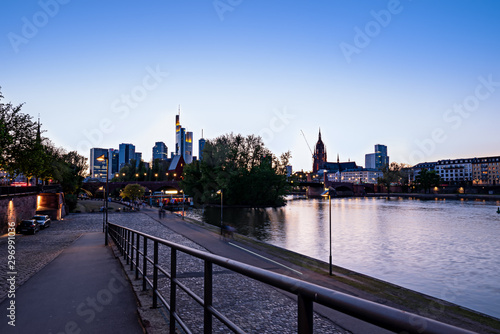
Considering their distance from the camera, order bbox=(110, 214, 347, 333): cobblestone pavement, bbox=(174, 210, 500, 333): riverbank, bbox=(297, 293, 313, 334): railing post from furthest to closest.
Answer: bbox=(174, 210, 500, 333): riverbank, bbox=(110, 214, 347, 333): cobblestone pavement, bbox=(297, 293, 313, 334): railing post

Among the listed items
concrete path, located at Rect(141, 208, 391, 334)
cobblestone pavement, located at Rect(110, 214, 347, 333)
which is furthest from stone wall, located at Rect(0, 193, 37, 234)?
cobblestone pavement, located at Rect(110, 214, 347, 333)

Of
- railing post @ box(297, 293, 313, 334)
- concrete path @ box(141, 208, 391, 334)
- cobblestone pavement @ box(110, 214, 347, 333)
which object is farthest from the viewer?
concrete path @ box(141, 208, 391, 334)

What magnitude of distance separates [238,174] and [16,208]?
2074 inches

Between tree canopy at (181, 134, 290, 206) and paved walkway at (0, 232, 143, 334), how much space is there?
69.8 m

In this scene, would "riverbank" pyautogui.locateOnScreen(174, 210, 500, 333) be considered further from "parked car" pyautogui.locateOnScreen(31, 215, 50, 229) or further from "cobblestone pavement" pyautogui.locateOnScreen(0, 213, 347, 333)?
"parked car" pyautogui.locateOnScreen(31, 215, 50, 229)

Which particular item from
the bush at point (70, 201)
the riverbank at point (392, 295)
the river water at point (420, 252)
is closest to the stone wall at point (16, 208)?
the bush at point (70, 201)

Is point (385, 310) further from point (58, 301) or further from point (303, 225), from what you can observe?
point (303, 225)

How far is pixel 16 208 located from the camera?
37.2 metres

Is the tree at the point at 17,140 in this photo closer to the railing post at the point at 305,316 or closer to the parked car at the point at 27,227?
the parked car at the point at 27,227

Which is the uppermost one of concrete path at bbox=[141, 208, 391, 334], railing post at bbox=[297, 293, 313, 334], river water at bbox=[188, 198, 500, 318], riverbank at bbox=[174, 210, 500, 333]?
railing post at bbox=[297, 293, 313, 334]

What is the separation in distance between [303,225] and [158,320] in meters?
47.2

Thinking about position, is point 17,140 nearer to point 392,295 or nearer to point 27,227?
point 27,227

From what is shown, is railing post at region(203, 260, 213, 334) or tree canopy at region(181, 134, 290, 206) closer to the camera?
railing post at region(203, 260, 213, 334)

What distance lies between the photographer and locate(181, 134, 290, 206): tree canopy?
82.9m
